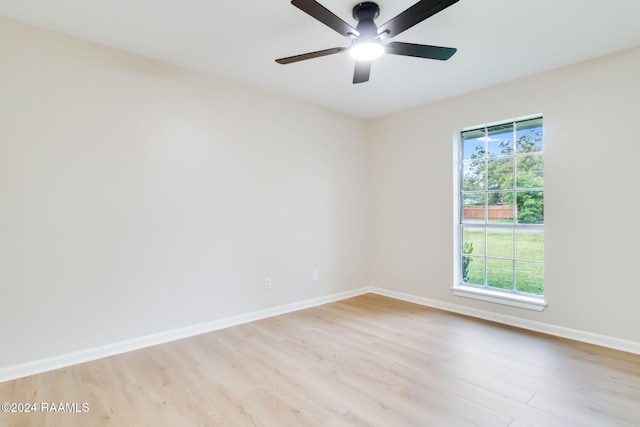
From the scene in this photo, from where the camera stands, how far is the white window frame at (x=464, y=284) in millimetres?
3312

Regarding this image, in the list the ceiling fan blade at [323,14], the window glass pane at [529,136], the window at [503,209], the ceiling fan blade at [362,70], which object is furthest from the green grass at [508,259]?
the ceiling fan blade at [323,14]

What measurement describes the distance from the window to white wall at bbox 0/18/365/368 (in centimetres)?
195

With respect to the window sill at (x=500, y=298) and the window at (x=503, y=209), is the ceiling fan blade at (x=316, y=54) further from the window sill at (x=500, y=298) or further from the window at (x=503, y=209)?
the window sill at (x=500, y=298)

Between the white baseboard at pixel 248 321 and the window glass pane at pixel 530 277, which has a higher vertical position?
the window glass pane at pixel 530 277

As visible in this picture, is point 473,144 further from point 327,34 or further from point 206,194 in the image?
point 206,194

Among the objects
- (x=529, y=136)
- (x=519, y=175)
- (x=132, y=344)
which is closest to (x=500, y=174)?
(x=519, y=175)

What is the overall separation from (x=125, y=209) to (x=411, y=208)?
3.33m

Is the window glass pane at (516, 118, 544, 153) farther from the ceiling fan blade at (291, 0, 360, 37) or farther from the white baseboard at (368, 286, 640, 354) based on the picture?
the ceiling fan blade at (291, 0, 360, 37)

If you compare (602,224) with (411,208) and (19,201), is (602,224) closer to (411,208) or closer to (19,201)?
(411,208)

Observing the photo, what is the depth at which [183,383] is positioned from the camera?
2.25m

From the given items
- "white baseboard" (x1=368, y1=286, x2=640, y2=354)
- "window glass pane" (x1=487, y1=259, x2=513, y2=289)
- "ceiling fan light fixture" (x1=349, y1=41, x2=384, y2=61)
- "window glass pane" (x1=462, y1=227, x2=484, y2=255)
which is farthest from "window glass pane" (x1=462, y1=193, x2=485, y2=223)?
"ceiling fan light fixture" (x1=349, y1=41, x2=384, y2=61)

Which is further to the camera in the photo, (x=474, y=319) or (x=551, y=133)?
(x=474, y=319)

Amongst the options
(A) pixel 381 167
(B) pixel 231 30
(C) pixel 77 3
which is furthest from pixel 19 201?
(A) pixel 381 167

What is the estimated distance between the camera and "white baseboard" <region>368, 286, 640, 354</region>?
278 centimetres
